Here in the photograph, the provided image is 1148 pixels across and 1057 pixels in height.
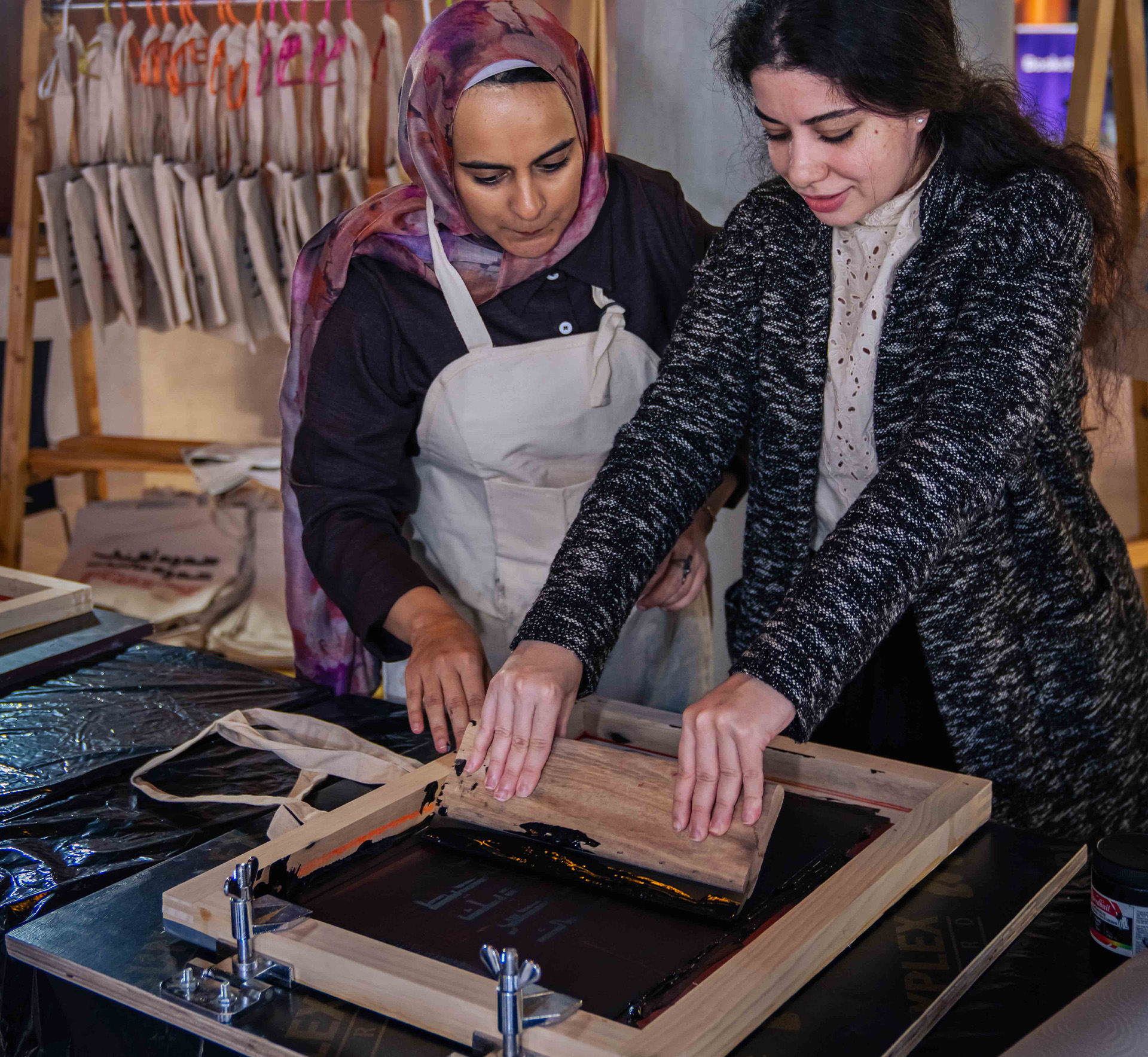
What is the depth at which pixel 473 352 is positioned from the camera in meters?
1.57

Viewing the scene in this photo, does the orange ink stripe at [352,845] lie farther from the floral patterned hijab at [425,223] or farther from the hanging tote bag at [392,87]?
the hanging tote bag at [392,87]

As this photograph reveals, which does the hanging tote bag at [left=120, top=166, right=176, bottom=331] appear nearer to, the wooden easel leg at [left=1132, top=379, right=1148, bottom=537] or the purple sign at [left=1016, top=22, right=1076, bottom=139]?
the wooden easel leg at [left=1132, top=379, right=1148, bottom=537]

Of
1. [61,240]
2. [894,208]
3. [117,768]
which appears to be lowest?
[117,768]

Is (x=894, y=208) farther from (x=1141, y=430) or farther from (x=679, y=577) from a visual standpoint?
(x=1141, y=430)

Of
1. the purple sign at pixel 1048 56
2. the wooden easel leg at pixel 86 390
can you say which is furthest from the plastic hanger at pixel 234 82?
the purple sign at pixel 1048 56

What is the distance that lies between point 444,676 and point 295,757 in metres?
0.18

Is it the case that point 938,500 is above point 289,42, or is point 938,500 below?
below

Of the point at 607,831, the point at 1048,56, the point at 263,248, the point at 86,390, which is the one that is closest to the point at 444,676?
the point at 607,831

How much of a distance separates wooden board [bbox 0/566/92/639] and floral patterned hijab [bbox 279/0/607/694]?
29cm

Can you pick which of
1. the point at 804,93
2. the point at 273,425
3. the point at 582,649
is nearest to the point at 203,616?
the point at 273,425

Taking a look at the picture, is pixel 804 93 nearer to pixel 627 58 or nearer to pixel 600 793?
pixel 600 793

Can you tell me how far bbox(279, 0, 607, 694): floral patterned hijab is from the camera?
140cm

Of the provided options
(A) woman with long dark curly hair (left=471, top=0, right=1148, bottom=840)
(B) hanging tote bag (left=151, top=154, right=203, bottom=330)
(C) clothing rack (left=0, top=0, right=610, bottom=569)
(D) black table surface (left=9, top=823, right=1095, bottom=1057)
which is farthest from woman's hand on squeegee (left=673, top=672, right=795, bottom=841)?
(B) hanging tote bag (left=151, top=154, right=203, bottom=330)

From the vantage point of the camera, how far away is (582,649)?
3.84 feet
